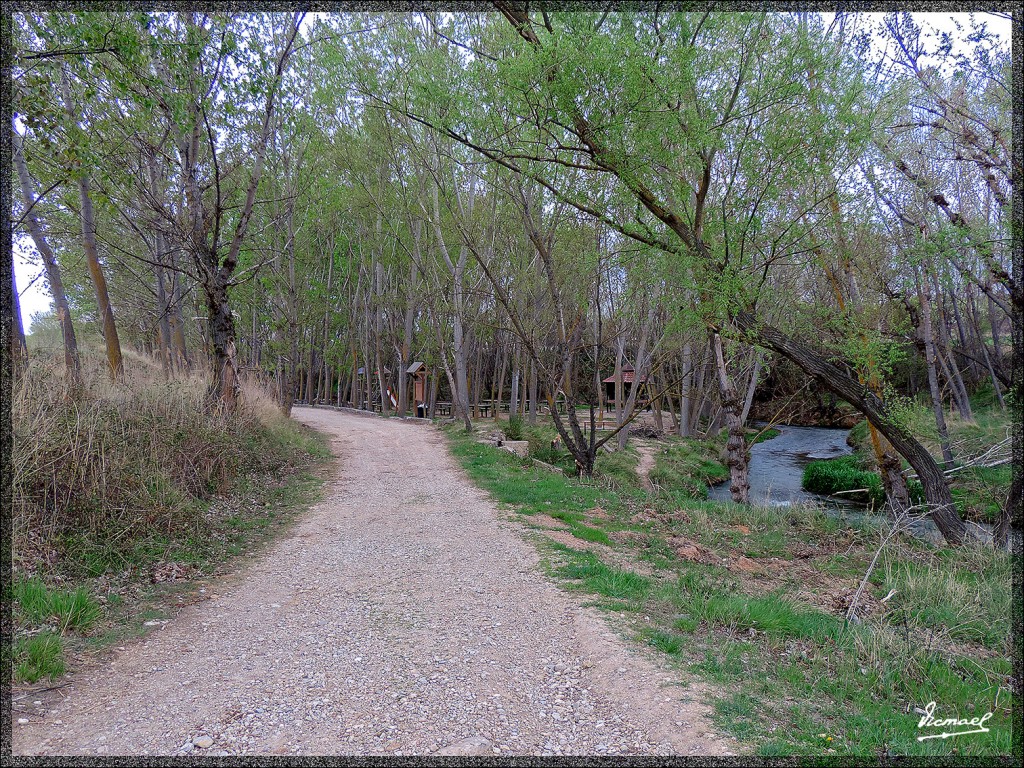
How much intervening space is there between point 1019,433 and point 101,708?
7543 mm

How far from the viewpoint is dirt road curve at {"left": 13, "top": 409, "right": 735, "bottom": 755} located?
2.94m

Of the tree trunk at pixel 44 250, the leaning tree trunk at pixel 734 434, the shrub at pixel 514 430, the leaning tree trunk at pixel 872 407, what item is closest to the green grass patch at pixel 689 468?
the leaning tree trunk at pixel 734 434

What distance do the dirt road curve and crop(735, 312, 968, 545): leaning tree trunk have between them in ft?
14.8

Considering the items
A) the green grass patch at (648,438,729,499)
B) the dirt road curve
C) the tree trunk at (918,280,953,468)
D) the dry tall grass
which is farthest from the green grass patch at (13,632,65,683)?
the tree trunk at (918,280,953,468)

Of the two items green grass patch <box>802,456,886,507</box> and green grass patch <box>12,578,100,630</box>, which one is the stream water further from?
green grass patch <box>12,578,100,630</box>

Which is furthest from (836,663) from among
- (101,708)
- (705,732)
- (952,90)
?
(952,90)

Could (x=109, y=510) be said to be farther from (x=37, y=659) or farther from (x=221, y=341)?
(x=221, y=341)

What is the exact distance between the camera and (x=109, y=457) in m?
5.84

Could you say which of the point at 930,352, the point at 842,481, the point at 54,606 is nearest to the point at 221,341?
the point at 54,606

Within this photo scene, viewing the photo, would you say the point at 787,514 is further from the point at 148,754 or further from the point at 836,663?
the point at 148,754

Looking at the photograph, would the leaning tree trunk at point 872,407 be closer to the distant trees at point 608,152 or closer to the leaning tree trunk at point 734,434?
the distant trees at point 608,152

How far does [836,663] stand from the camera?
13.1ft

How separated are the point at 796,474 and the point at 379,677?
19.6 metres

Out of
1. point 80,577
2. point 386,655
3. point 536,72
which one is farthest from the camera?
point 536,72
